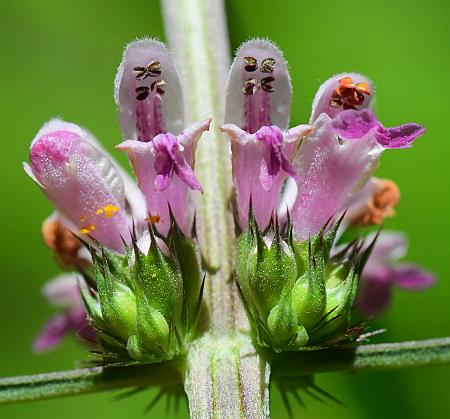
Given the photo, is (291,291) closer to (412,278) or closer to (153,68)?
(153,68)

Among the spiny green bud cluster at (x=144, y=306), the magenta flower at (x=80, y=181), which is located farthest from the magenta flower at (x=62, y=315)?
the spiny green bud cluster at (x=144, y=306)

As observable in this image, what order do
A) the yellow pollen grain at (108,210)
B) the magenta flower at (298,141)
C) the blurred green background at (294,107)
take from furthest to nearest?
the blurred green background at (294,107) < the yellow pollen grain at (108,210) < the magenta flower at (298,141)

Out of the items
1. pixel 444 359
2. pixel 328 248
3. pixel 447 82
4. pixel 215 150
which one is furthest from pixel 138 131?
pixel 447 82

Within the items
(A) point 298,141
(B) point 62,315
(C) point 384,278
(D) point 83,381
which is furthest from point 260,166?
(B) point 62,315

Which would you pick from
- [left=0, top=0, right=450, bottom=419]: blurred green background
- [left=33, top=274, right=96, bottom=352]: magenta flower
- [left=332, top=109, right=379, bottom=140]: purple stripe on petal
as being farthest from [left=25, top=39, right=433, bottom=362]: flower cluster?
[left=0, top=0, right=450, bottom=419]: blurred green background

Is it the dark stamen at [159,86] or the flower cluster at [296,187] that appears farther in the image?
the dark stamen at [159,86]

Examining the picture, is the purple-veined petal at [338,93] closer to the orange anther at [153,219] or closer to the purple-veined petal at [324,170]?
the purple-veined petal at [324,170]

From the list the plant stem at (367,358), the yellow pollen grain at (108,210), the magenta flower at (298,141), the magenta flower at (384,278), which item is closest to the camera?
the plant stem at (367,358)

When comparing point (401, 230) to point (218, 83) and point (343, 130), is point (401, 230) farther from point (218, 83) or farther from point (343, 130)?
point (343, 130)
